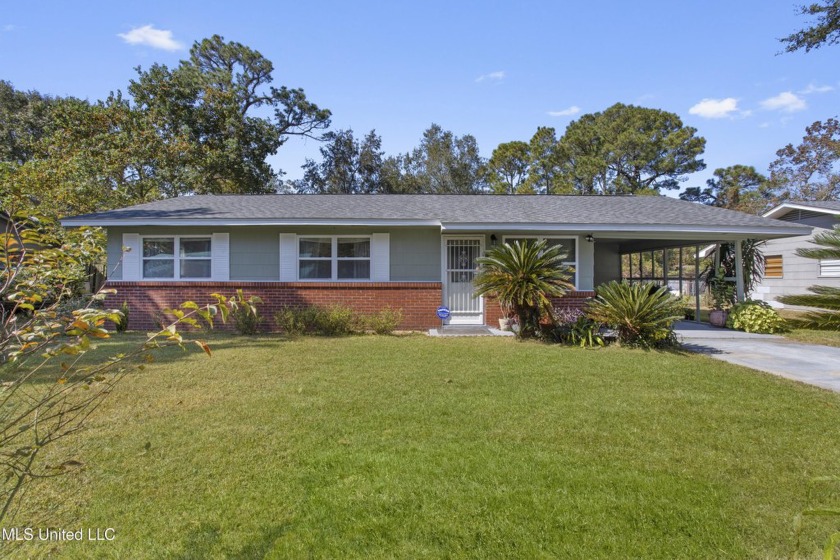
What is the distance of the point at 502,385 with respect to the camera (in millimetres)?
6133

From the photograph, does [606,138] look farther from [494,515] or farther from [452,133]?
[494,515]

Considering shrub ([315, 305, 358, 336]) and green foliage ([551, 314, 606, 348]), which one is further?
shrub ([315, 305, 358, 336])

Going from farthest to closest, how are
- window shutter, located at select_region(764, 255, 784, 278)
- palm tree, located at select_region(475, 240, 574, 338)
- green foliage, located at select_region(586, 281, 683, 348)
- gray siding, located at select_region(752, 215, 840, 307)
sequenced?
window shutter, located at select_region(764, 255, 784, 278)
gray siding, located at select_region(752, 215, 840, 307)
palm tree, located at select_region(475, 240, 574, 338)
green foliage, located at select_region(586, 281, 683, 348)

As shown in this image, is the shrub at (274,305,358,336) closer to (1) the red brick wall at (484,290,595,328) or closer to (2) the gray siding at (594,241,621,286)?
(1) the red brick wall at (484,290,595,328)

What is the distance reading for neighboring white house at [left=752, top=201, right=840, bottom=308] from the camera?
15748 mm

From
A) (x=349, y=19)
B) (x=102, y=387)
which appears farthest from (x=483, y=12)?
(x=102, y=387)

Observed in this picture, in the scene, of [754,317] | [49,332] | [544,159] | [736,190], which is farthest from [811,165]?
[49,332]

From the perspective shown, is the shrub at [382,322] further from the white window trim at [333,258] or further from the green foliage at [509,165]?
the green foliage at [509,165]

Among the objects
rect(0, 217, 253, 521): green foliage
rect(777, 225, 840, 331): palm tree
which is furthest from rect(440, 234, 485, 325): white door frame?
rect(777, 225, 840, 331): palm tree

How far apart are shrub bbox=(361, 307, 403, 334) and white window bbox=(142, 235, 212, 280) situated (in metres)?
4.48

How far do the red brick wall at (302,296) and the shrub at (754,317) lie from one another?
760 centimetres

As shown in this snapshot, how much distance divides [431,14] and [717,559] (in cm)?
1206

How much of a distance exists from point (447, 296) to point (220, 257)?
19.7 feet

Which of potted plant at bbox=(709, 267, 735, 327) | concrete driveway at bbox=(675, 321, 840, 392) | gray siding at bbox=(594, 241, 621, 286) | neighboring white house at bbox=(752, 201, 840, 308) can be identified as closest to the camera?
concrete driveway at bbox=(675, 321, 840, 392)
